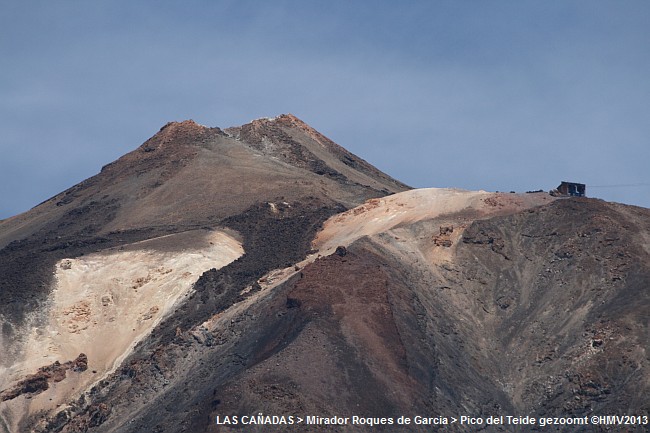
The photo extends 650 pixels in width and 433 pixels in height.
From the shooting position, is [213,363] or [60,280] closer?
[213,363]

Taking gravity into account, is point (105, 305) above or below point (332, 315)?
above

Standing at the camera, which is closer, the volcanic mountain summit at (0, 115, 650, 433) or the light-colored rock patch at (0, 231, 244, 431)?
the volcanic mountain summit at (0, 115, 650, 433)

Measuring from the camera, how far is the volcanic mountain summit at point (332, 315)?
54969mm

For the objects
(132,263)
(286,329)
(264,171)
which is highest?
(264,171)

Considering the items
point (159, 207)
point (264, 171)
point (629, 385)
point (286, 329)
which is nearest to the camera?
point (629, 385)

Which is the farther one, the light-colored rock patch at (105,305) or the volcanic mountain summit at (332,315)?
the light-colored rock patch at (105,305)

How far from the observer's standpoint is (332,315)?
193 feet

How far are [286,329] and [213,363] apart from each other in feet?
13.4

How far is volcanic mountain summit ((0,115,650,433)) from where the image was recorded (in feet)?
180

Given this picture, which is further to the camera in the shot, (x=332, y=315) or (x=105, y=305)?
(x=105, y=305)

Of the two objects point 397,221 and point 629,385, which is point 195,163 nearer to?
point 397,221

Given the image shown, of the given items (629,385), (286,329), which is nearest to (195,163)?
(286,329)

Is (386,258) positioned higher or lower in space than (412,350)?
higher

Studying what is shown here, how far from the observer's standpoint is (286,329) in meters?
58.8
